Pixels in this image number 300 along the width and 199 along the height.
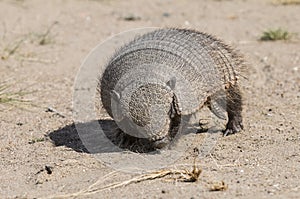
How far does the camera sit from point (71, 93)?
7.94 metres

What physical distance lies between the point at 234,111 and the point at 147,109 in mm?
1435

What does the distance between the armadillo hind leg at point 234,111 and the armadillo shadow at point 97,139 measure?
3.57 feet

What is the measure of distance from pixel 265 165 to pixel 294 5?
8.03 meters

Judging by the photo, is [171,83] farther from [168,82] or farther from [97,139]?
[97,139]

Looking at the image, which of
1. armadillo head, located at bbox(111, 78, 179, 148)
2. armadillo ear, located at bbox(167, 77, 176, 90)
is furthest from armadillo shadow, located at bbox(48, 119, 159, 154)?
armadillo ear, located at bbox(167, 77, 176, 90)

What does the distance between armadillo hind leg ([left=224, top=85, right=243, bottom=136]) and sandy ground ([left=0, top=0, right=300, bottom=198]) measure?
11 centimetres

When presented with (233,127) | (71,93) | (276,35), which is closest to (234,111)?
(233,127)

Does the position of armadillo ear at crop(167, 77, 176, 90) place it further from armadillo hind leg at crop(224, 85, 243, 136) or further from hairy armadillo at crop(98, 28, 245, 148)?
armadillo hind leg at crop(224, 85, 243, 136)

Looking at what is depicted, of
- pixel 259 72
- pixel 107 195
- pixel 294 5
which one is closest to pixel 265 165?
pixel 107 195

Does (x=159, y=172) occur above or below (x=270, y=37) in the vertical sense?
below

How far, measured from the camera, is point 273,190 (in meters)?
4.66

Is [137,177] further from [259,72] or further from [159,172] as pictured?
[259,72]

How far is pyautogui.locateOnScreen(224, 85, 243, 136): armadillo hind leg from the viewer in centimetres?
640

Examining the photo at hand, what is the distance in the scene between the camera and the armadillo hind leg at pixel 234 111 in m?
6.40
